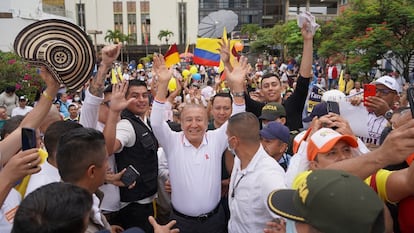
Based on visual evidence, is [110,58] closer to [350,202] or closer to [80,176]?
[80,176]

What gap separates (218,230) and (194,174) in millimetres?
523

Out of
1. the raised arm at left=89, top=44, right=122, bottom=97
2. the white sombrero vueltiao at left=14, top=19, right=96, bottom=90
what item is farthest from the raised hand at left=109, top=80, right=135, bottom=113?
the white sombrero vueltiao at left=14, top=19, right=96, bottom=90

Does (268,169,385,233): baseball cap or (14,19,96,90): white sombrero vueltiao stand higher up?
(14,19,96,90): white sombrero vueltiao

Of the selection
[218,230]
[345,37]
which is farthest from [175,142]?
[345,37]

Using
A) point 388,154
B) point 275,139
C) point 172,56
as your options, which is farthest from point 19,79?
point 388,154

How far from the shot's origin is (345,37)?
36.3ft

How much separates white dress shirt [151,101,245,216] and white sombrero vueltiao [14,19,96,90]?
69 centimetres

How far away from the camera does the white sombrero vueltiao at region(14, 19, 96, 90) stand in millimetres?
2818

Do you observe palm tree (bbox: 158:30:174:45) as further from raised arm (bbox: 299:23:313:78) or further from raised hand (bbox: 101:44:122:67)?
raised hand (bbox: 101:44:122:67)

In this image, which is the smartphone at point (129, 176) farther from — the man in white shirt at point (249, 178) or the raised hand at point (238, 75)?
the raised hand at point (238, 75)

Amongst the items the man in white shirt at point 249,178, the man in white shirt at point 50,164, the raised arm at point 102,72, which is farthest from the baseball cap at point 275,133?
the man in white shirt at point 50,164

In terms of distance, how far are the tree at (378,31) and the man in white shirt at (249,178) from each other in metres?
8.12

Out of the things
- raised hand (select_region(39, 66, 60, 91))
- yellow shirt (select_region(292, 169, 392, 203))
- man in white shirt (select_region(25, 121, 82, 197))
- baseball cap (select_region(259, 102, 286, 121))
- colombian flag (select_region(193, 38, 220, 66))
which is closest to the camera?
yellow shirt (select_region(292, 169, 392, 203))

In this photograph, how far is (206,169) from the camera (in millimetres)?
3127
